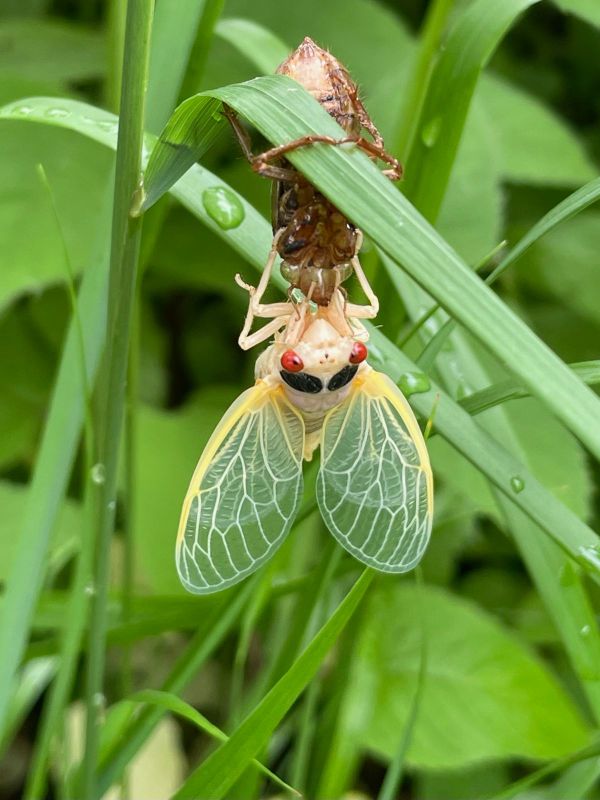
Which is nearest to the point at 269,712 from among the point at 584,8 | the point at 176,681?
the point at 176,681

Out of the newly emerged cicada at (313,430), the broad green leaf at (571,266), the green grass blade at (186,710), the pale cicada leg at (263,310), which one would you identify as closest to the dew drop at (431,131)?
the newly emerged cicada at (313,430)

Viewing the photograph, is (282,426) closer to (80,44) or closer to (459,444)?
(459,444)

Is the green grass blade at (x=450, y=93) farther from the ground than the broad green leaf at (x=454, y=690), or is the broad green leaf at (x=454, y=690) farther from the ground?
the green grass blade at (x=450, y=93)

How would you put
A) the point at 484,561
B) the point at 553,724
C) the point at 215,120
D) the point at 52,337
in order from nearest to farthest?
the point at 215,120 < the point at 553,724 < the point at 52,337 < the point at 484,561

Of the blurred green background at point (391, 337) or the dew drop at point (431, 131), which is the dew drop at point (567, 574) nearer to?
the blurred green background at point (391, 337)

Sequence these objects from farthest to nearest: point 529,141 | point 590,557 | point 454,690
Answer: point 529,141 < point 454,690 < point 590,557

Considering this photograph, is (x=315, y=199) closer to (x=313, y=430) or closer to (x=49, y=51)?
(x=313, y=430)

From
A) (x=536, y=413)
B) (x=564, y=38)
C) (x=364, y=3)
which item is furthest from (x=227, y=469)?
(x=564, y=38)
